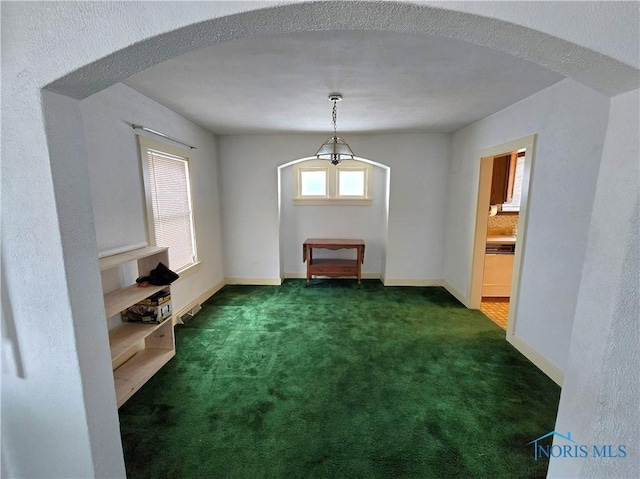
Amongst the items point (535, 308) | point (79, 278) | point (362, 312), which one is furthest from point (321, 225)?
point (79, 278)

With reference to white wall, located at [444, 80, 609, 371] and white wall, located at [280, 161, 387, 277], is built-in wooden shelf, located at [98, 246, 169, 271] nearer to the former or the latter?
white wall, located at [280, 161, 387, 277]

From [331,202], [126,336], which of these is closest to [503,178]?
[331,202]

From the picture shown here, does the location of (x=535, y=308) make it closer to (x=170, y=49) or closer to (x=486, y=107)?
(x=486, y=107)

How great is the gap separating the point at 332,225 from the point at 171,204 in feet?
9.22

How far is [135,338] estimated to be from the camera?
7.49 ft

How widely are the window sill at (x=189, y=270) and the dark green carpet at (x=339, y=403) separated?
2.02ft

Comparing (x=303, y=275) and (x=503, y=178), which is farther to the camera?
(x=303, y=275)

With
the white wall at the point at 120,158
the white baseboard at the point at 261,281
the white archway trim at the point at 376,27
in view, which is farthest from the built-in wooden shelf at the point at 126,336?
the white baseboard at the point at 261,281

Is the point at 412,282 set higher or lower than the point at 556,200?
lower

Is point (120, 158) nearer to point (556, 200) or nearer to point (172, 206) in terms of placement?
point (172, 206)

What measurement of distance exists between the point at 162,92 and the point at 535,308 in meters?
4.14

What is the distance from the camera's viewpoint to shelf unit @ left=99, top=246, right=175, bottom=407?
2.13 metres

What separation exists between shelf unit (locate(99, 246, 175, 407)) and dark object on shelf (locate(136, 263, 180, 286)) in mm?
56

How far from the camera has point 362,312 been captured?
12.5ft
